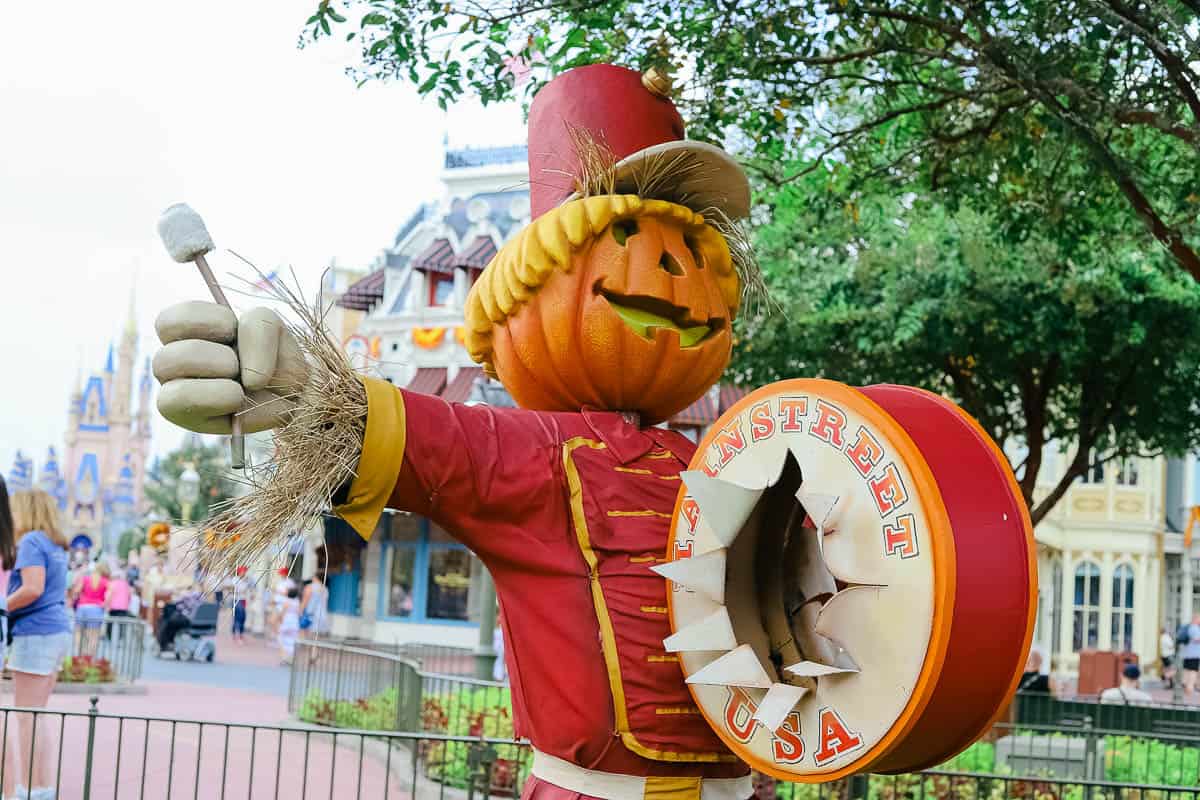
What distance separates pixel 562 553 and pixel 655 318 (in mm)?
734

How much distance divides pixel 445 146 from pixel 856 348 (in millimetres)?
16130

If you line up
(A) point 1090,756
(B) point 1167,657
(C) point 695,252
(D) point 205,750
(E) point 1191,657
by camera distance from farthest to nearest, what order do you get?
(B) point 1167,657, (E) point 1191,657, (D) point 205,750, (A) point 1090,756, (C) point 695,252

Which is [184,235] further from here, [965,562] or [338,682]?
[338,682]

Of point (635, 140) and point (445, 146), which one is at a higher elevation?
point (445, 146)

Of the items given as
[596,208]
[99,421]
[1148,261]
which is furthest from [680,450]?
[99,421]

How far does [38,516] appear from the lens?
280 inches

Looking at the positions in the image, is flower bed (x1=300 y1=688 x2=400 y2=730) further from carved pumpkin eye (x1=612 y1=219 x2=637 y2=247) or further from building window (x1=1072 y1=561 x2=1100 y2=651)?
building window (x1=1072 y1=561 x2=1100 y2=651)

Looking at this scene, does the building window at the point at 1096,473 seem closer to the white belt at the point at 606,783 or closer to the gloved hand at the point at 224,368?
the white belt at the point at 606,783

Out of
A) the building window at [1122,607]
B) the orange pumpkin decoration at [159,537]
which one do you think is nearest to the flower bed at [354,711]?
the orange pumpkin decoration at [159,537]

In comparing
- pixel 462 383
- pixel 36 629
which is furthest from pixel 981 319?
pixel 462 383

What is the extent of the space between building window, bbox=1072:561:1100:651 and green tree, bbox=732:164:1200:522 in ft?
55.5

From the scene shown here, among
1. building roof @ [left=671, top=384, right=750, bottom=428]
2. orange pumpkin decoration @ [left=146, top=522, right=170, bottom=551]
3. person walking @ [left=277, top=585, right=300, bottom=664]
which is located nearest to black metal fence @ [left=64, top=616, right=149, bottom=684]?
orange pumpkin decoration @ [left=146, top=522, right=170, bottom=551]

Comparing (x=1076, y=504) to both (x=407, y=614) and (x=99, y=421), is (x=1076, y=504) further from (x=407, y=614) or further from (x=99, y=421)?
(x=99, y=421)

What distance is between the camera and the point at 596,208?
365 centimetres
